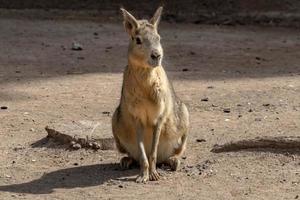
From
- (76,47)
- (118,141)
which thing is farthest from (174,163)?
(76,47)

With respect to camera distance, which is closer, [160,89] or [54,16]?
[160,89]

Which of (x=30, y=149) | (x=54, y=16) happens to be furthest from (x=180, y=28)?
(x=30, y=149)

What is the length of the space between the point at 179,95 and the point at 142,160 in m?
2.70

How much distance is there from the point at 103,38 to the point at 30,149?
5814 mm

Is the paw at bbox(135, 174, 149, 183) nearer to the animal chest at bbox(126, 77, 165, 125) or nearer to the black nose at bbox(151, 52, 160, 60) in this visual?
the animal chest at bbox(126, 77, 165, 125)

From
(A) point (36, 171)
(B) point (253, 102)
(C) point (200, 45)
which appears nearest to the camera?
(A) point (36, 171)

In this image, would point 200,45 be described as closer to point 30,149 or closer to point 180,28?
point 180,28

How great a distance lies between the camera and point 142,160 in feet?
18.9

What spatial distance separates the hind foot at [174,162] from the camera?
19.6ft

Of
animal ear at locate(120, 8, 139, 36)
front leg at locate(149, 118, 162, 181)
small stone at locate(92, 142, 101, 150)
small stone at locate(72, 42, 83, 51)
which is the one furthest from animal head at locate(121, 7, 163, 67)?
small stone at locate(72, 42, 83, 51)

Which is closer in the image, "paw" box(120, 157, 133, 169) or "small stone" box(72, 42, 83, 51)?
"paw" box(120, 157, 133, 169)

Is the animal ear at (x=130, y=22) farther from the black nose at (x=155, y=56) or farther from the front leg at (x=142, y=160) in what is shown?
the front leg at (x=142, y=160)

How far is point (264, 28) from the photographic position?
44.0 feet

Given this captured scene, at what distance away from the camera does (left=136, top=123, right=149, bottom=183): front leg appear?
573 centimetres
